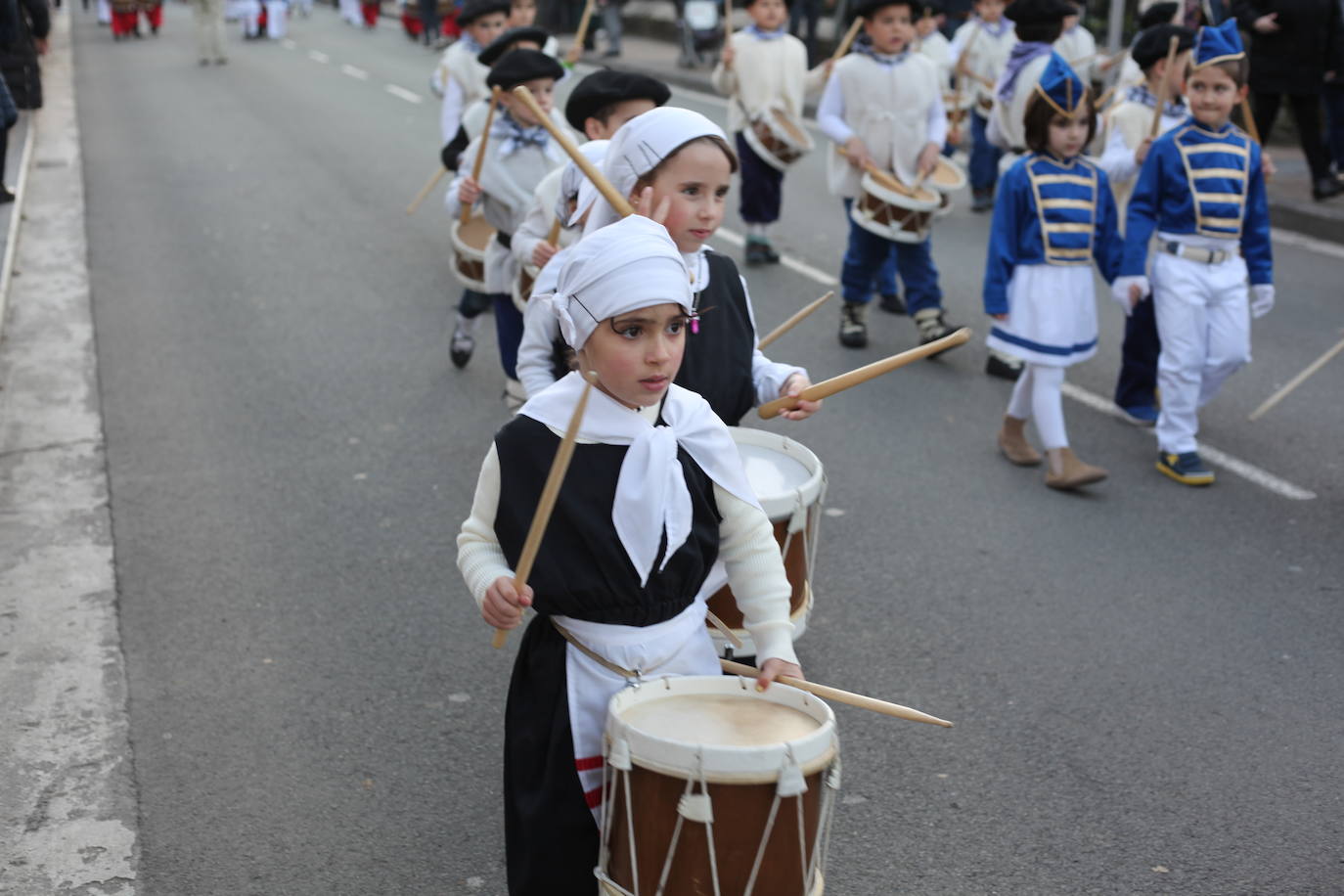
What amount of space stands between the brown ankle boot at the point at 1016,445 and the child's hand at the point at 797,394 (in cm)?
307

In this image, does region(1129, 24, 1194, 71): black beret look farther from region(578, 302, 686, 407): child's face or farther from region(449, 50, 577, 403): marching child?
region(578, 302, 686, 407): child's face

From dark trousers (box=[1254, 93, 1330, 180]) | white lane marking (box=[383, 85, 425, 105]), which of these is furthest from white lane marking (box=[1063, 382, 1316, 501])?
white lane marking (box=[383, 85, 425, 105])

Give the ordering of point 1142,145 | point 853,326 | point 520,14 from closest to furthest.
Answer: point 1142,145, point 853,326, point 520,14

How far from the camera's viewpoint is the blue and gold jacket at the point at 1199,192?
6469 millimetres

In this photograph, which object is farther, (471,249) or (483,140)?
(471,249)

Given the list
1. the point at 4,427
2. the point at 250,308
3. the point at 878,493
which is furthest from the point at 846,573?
the point at 250,308

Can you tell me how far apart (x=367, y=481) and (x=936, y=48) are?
27.2 feet

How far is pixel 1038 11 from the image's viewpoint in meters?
9.41

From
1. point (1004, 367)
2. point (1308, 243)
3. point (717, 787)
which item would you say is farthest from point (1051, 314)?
point (1308, 243)

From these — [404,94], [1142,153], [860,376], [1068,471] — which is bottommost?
[404,94]

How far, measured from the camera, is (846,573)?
5.80 m

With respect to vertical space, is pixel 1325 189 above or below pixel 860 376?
below

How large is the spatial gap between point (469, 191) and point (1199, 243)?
Result: 122 inches

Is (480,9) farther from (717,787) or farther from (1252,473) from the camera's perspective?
(717,787)
